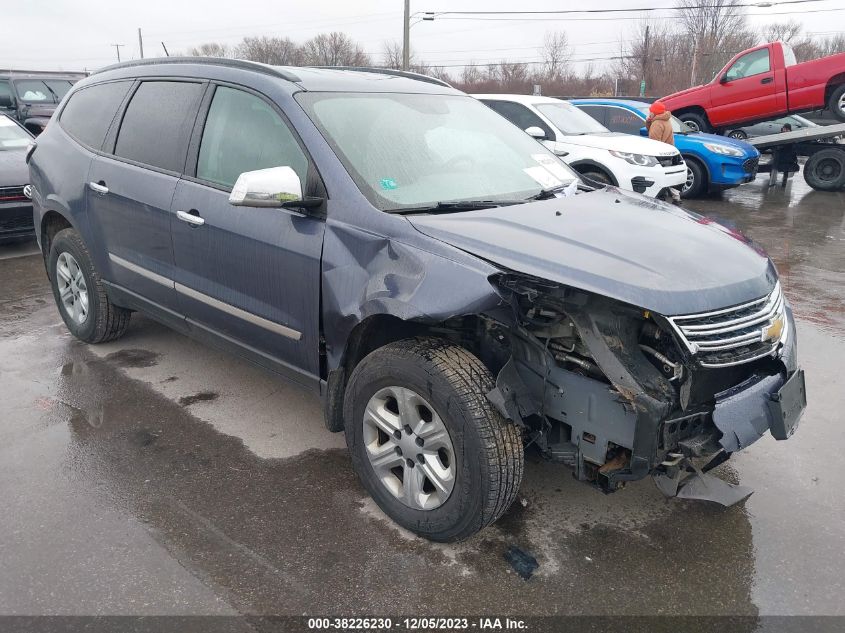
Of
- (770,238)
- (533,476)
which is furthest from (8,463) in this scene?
(770,238)

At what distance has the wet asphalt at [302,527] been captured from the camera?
2.55 m

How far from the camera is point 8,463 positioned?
11.2 ft

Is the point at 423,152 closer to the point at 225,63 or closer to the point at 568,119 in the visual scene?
the point at 225,63

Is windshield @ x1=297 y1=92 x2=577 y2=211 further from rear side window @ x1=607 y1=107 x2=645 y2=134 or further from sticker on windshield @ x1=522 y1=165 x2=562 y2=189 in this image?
rear side window @ x1=607 y1=107 x2=645 y2=134

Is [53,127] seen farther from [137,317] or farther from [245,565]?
[245,565]

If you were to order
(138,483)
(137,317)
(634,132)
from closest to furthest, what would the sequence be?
(138,483)
(137,317)
(634,132)

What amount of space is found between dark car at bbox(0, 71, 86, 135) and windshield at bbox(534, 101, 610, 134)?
10708 mm

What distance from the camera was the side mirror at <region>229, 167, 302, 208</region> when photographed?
290 centimetres

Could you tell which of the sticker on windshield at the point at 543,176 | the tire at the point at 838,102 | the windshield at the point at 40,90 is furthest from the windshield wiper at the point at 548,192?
the windshield at the point at 40,90

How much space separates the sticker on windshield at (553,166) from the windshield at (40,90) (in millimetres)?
14639

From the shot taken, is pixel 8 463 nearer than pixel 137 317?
Yes

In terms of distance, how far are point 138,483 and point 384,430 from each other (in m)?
1.25

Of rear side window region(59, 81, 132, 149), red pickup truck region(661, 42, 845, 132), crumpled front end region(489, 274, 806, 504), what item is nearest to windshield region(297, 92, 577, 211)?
crumpled front end region(489, 274, 806, 504)

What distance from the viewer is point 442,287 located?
2564mm
